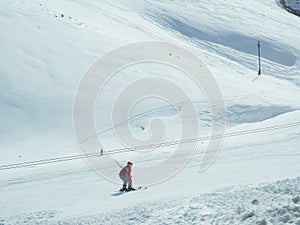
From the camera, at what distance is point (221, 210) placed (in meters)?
11.2

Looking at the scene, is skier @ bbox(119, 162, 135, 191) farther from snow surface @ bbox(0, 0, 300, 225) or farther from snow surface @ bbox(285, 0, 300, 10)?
snow surface @ bbox(285, 0, 300, 10)

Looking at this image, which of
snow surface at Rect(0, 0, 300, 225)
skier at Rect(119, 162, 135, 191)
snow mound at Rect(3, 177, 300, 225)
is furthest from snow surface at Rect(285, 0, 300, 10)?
snow mound at Rect(3, 177, 300, 225)

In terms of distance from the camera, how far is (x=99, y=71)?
2998 centimetres

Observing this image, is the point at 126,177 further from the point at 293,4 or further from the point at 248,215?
the point at 293,4

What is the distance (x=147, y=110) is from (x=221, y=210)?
16.0 metres

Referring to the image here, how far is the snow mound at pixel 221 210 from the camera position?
10422mm

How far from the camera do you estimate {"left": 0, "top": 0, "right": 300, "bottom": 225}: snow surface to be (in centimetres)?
1234

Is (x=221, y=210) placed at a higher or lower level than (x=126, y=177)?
lower

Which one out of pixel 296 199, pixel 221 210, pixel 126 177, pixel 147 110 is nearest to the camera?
pixel 296 199

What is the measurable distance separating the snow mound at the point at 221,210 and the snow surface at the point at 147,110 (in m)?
0.03

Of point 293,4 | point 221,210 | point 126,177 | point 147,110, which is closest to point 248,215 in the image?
point 221,210

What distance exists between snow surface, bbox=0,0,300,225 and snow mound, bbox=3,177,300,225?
34mm

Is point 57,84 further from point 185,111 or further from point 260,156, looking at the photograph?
point 260,156

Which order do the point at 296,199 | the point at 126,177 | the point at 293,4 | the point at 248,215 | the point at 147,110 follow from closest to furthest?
the point at 248,215
the point at 296,199
the point at 126,177
the point at 147,110
the point at 293,4
